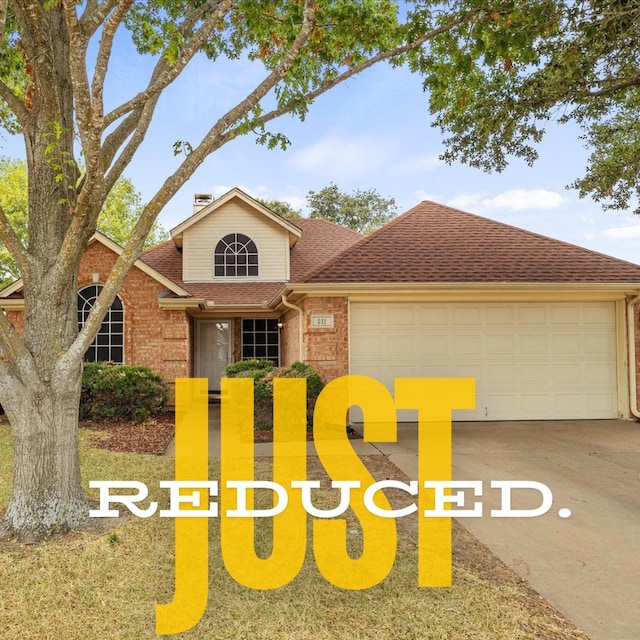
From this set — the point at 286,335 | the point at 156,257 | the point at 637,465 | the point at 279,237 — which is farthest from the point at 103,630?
the point at 156,257

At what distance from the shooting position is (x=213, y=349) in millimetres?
15609

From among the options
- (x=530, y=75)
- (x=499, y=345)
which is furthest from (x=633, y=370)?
(x=530, y=75)

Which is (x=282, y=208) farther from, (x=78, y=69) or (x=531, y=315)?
(x=78, y=69)

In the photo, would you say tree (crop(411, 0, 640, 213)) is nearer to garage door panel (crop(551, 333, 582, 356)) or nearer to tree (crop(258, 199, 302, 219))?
garage door panel (crop(551, 333, 582, 356))

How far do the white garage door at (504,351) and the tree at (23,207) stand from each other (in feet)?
60.0

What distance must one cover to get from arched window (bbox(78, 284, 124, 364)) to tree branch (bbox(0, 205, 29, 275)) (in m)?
8.75

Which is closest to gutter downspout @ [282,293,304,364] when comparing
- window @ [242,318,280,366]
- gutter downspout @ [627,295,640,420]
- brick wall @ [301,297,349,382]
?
brick wall @ [301,297,349,382]

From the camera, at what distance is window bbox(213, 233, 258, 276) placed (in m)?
15.6

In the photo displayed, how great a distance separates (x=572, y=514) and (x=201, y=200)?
1642cm

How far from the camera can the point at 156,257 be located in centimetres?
1662

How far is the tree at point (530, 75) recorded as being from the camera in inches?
287

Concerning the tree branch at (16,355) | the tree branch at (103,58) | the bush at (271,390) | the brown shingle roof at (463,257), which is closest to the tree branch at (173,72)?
the tree branch at (103,58)

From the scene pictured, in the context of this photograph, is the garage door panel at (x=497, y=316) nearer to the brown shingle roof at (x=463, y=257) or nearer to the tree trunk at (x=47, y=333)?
the brown shingle roof at (x=463, y=257)

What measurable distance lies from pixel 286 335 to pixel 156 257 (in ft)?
17.5
